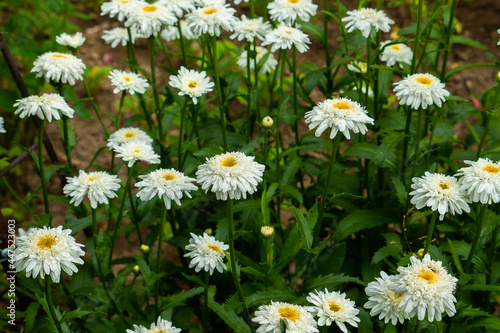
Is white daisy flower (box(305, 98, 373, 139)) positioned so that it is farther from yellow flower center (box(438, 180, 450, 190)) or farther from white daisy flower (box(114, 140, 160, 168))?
white daisy flower (box(114, 140, 160, 168))

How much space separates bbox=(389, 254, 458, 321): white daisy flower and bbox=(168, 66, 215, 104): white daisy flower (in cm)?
130

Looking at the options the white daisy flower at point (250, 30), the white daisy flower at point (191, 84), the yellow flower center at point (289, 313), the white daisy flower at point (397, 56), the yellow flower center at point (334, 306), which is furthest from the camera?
the white daisy flower at point (397, 56)

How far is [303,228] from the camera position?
6.50 feet

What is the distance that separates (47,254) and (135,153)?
0.65 meters

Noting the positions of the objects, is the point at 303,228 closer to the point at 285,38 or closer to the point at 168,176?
the point at 168,176

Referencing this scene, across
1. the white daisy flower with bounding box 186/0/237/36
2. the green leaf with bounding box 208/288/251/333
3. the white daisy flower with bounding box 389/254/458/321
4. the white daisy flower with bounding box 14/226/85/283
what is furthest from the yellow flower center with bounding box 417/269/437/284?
the white daisy flower with bounding box 186/0/237/36

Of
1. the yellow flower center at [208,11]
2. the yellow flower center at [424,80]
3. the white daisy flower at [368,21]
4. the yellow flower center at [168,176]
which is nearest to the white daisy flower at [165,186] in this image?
the yellow flower center at [168,176]

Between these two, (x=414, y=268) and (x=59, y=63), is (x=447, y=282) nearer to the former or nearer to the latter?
(x=414, y=268)

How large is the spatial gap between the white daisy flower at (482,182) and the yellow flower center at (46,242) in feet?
4.55

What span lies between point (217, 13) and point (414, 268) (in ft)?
4.97

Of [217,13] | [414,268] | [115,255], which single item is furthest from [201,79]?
[115,255]

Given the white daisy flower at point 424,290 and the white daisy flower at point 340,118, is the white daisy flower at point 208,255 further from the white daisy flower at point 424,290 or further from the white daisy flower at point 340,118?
the white daisy flower at point 424,290

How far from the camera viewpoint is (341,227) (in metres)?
2.43

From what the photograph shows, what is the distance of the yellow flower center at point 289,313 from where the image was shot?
1616mm
